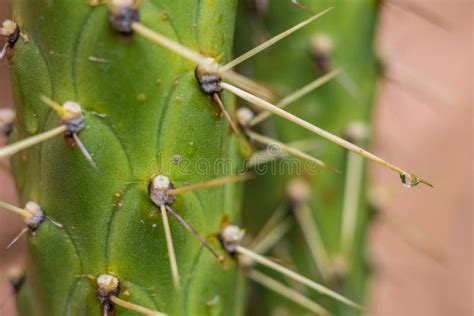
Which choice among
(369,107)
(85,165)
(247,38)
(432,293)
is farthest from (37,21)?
(432,293)

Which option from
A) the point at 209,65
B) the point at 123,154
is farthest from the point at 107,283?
the point at 209,65

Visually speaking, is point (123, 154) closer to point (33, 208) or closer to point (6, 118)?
point (33, 208)

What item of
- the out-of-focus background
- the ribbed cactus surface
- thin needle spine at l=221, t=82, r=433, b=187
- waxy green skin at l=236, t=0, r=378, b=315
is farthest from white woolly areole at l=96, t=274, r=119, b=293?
the out-of-focus background

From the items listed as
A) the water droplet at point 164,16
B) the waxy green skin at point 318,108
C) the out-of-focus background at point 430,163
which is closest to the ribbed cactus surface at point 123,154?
the water droplet at point 164,16

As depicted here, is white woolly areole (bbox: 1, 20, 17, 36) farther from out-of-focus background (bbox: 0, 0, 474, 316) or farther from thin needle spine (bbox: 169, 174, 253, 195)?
out-of-focus background (bbox: 0, 0, 474, 316)

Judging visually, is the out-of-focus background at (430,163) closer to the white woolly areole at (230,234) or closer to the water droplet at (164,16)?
the white woolly areole at (230,234)

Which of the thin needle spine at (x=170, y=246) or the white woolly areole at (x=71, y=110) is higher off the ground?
the white woolly areole at (x=71, y=110)
